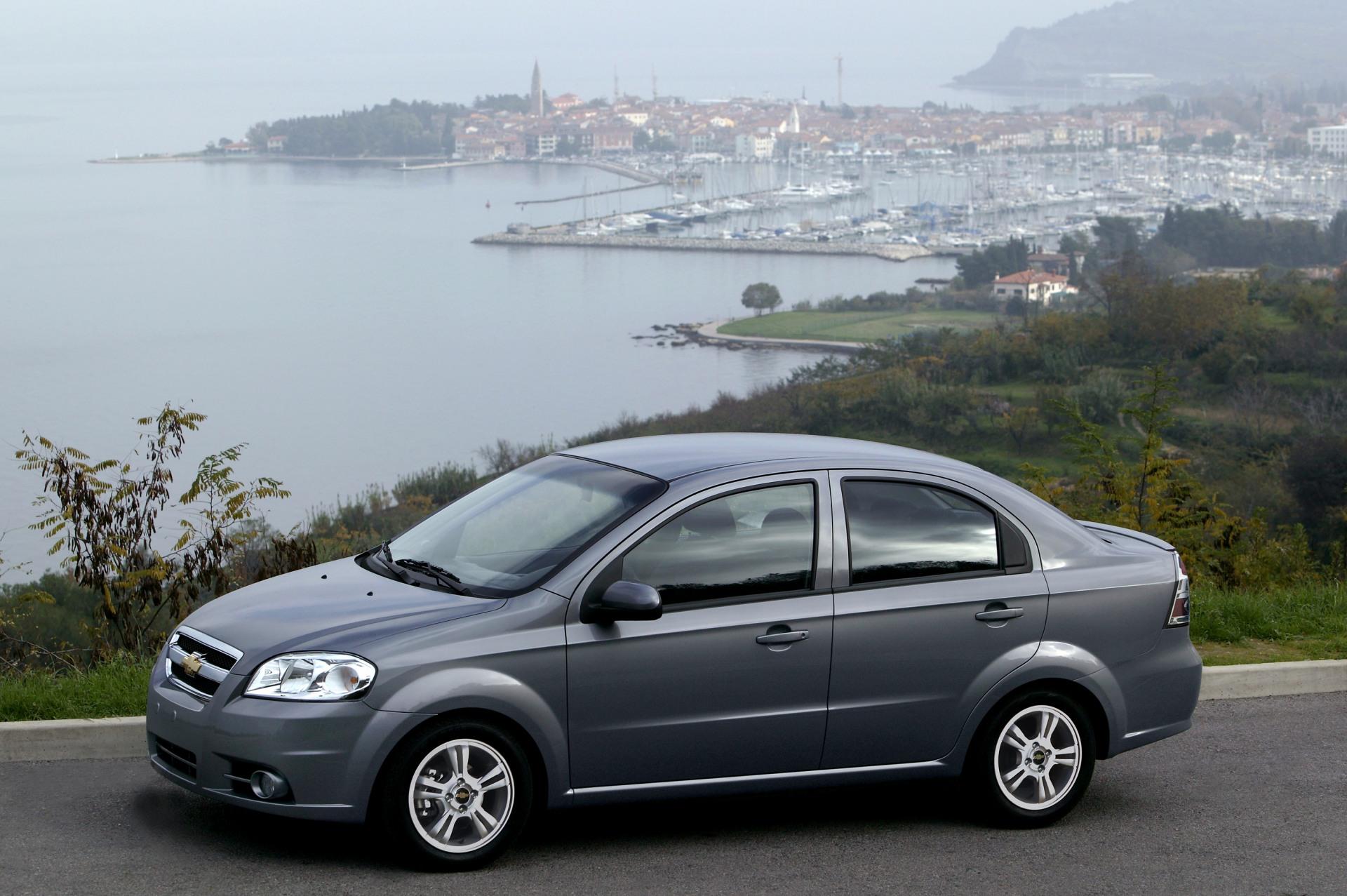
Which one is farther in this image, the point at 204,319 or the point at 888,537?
the point at 204,319

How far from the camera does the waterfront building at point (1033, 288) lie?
390ft

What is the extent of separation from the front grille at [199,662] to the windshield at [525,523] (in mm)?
764

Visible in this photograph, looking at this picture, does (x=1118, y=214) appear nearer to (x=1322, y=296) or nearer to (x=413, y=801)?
(x=1322, y=296)

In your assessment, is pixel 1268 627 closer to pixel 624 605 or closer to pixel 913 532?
pixel 913 532

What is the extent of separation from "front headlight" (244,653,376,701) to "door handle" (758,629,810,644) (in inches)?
48.8

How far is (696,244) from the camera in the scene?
577 ft

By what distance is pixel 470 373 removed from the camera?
363ft

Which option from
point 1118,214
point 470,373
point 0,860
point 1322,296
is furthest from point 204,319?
point 0,860

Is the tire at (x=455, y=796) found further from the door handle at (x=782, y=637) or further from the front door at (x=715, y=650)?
the door handle at (x=782, y=637)

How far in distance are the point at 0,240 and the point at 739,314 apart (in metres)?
88.3

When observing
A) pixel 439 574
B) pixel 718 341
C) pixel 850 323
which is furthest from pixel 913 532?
pixel 850 323

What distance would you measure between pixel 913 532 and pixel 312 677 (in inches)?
80.8

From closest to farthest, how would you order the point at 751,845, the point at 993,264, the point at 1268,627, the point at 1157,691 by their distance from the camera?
the point at 751,845 < the point at 1157,691 < the point at 1268,627 < the point at 993,264

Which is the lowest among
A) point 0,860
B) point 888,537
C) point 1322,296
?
point 1322,296
